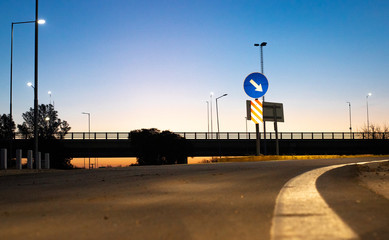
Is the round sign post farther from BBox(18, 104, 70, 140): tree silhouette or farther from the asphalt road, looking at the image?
BBox(18, 104, 70, 140): tree silhouette

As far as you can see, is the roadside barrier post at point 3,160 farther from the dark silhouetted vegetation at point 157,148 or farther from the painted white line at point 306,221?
the dark silhouetted vegetation at point 157,148

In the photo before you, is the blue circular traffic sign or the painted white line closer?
the painted white line

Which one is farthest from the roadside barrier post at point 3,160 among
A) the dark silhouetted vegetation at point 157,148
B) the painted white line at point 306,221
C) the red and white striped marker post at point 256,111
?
the dark silhouetted vegetation at point 157,148

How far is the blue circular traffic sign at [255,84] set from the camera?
22859 mm

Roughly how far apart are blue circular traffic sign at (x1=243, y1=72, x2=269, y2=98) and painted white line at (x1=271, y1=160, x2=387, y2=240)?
16322mm

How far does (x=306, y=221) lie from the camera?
15.5 ft

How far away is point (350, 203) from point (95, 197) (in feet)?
14.4

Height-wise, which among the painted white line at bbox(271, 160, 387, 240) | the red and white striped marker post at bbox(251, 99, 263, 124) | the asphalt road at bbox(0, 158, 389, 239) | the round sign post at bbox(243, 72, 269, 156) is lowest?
the asphalt road at bbox(0, 158, 389, 239)

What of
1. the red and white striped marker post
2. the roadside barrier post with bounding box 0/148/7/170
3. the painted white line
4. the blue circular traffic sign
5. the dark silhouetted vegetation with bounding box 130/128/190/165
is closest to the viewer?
the painted white line

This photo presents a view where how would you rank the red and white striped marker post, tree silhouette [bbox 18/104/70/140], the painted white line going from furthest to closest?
tree silhouette [bbox 18/104/70/140]
the red and white striped marker post
the painted white line

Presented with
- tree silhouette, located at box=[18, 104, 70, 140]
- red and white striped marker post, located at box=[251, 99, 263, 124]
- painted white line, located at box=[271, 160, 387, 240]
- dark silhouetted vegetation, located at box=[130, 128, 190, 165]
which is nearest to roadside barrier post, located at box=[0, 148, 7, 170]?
red and white striped marker post, located at box=[251, 99, 263, 124]

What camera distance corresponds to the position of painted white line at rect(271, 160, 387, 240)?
161 inches

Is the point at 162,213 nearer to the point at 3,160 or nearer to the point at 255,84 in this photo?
the point at 255,84

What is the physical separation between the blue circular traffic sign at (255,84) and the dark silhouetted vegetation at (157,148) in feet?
155
